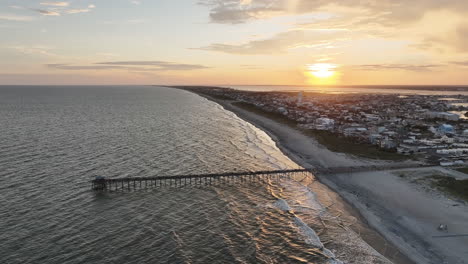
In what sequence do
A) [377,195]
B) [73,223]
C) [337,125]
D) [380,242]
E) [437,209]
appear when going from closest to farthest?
[380,242]
[73,223]
[437,209]
[377,195]
[337,125]

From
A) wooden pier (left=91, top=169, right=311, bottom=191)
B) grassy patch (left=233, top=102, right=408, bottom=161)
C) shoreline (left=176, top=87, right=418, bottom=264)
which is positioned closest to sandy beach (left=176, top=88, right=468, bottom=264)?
shoreline (left=176, top=87, right=418, bottom=264)

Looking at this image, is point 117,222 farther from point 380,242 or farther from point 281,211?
point 380,242

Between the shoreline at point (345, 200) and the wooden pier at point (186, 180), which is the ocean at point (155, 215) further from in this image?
the wooden pier at point (186, 180)

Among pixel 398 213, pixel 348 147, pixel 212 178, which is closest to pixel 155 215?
pixel 212 178

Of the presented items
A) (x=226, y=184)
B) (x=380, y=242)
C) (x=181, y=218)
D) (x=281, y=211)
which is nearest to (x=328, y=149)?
(x=226, y=184)

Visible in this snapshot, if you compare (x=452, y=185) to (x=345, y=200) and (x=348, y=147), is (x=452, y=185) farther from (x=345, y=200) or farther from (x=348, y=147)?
(x=348, y=147)
